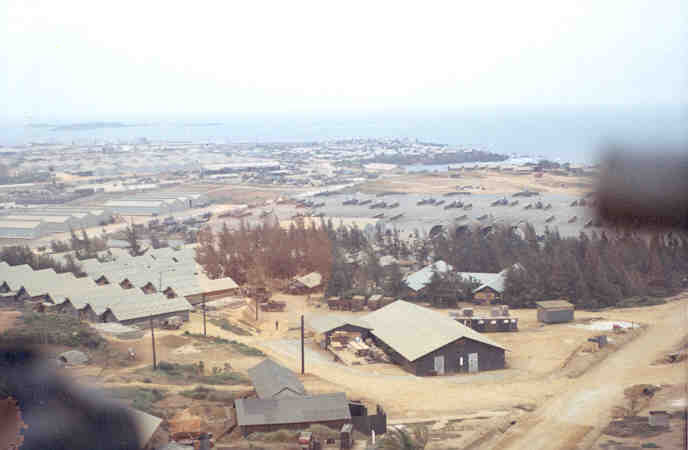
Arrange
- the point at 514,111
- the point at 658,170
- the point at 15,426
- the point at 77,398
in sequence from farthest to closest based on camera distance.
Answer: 1. the point at 514,111
2. the point at 658,170
3. the point at 77,398
4. the point at 15,426

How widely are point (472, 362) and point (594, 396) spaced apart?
9.77 feet

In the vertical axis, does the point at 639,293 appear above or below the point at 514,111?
below

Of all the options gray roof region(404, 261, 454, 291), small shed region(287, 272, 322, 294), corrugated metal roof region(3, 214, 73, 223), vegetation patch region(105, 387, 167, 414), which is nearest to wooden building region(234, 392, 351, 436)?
vegetation patch region(105, 387, 167, 414)

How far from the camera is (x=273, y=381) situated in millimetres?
10930

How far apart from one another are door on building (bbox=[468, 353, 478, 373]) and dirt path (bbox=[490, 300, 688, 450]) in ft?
6.86

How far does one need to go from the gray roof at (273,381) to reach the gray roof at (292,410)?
1.14ft

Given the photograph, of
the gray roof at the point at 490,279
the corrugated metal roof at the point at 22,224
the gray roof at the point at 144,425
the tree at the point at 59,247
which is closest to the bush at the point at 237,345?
the gray roof at the point at 144,425

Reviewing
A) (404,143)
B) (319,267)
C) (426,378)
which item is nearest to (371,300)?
(319,267)

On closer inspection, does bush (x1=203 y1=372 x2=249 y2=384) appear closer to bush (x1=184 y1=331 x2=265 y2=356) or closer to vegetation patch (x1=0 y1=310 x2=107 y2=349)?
bush (x1=184 y1=331 x2=265 y2=356)

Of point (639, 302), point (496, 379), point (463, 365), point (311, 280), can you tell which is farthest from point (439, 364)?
point (311, 280)

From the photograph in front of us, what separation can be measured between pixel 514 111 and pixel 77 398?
30.1ft

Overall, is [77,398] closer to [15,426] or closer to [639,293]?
[15,426]

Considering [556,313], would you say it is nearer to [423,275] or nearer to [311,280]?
[423,275]

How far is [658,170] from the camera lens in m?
7.09
